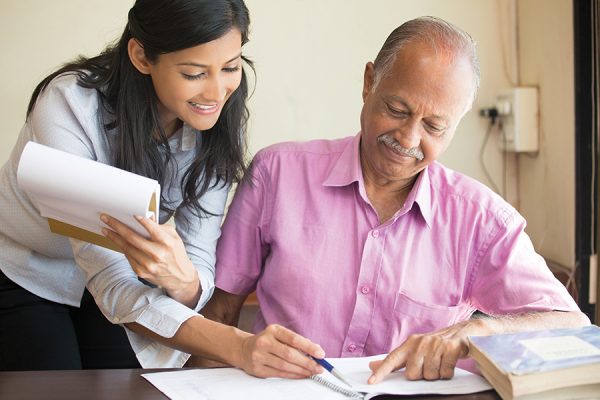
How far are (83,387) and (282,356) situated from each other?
32 cm

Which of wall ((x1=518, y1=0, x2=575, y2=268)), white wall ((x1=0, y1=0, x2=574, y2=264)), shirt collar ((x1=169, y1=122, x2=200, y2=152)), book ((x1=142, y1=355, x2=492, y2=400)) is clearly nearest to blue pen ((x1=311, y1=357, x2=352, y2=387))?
book ((x1=142, y1=355, x2=492, y2=400))

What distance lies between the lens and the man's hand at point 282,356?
1330 mm

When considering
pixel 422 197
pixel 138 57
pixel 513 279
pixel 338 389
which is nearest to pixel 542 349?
pixel 338 389

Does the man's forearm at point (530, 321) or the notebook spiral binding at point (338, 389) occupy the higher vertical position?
the notebook spiral binding at point (338, 389)

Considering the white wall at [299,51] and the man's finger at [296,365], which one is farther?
the white wall at [299,51]

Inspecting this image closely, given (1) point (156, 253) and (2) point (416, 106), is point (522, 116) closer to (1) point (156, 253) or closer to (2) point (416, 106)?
(2) point (416, 106)

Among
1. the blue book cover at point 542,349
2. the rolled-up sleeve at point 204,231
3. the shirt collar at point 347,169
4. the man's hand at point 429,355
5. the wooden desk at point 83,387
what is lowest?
the man's hand at point 429,355

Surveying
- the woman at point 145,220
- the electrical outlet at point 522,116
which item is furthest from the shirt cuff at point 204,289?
the electrical outlet at point 522,116

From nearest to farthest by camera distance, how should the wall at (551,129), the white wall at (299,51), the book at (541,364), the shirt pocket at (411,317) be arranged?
the book at (541,364) → the shirt pocket at (411,317) → the wall at (551,129) → the white wall at (299,51)

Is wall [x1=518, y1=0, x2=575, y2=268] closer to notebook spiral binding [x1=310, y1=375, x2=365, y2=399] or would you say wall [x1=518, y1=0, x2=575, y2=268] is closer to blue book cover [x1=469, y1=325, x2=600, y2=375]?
blue book cover [x1=469, y1=325, x2=600, y2=375]

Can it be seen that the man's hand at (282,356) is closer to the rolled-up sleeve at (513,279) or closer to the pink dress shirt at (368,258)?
the pink dress shirt at (368,258)

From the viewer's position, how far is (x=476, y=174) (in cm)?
352

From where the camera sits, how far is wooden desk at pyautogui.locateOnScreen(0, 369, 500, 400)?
4.03 feet

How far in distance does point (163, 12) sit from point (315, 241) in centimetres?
58
